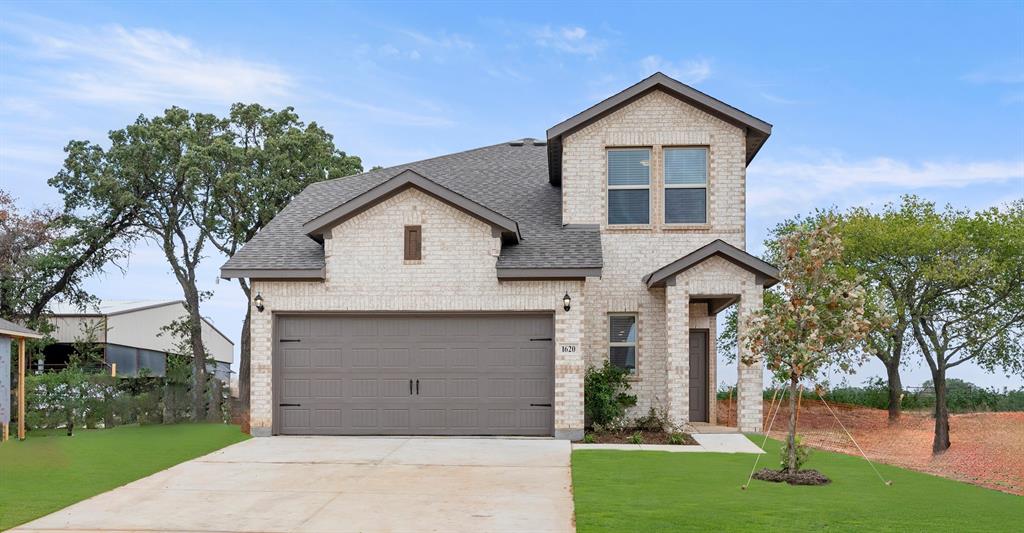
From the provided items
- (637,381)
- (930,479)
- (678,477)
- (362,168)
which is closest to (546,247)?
(637,381)

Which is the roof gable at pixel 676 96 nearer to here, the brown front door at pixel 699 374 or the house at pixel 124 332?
the brown front door at pixel 699 374

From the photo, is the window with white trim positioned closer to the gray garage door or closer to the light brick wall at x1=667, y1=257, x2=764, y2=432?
the light brick wall at x1=667, y1=257, x2=764, y2=432

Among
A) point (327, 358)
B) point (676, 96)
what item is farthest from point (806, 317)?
point (327, 358)

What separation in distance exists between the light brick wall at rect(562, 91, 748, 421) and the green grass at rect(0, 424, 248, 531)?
8.25 meters

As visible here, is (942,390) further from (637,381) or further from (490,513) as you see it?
(490,513)

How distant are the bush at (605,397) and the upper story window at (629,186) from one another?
131 inches

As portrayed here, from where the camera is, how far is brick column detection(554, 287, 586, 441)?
1777 cm

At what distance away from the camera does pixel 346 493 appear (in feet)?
39.0

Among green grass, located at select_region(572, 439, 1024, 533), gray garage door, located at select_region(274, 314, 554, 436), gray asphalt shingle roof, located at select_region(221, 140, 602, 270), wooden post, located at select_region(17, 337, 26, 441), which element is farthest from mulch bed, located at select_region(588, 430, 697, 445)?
wooden post, located at select_region(17, 337, 26, 441)

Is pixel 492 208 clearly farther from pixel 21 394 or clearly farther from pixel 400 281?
pixel 21 394

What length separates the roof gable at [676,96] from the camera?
65.3ft

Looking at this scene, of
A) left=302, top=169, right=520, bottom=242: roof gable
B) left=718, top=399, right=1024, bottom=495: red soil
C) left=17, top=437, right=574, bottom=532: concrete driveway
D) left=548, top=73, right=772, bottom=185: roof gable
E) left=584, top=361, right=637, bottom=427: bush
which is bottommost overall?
left=718, top=399, right=1024, bottom=495: red soil

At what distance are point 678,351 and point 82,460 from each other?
36.6ft

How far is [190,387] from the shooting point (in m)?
25.5
